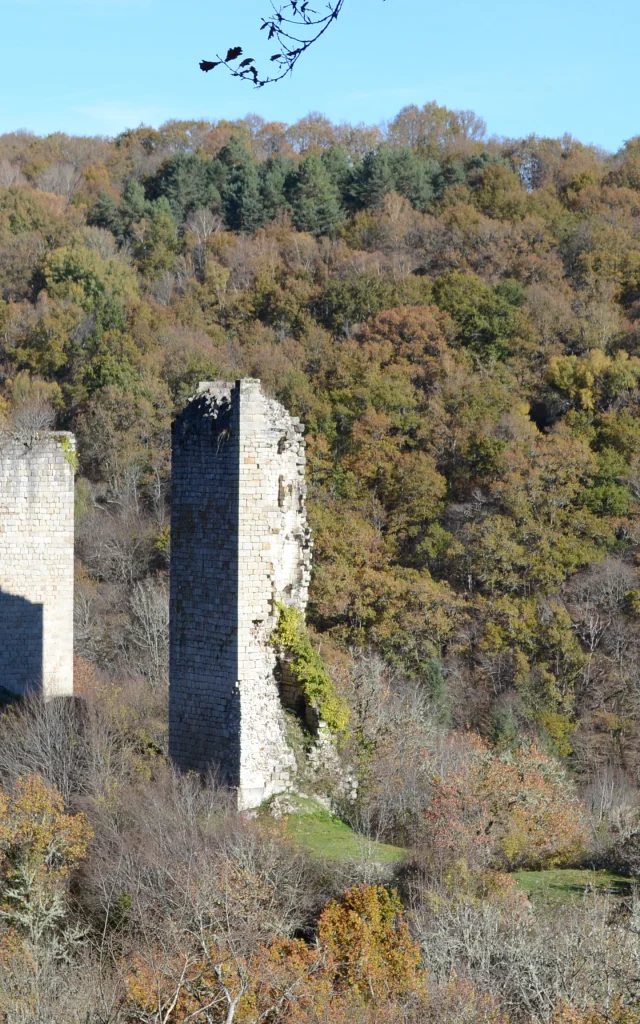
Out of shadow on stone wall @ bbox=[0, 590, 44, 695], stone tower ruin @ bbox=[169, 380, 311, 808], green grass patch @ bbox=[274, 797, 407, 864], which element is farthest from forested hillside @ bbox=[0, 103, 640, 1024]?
shadow on stone wall @ bbox=[0, 590, 44, 695]

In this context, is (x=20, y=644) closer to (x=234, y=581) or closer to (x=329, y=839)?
(x=234, y=581)

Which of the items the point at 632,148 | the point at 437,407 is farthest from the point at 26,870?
the point at 632,148

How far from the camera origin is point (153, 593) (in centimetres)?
3088

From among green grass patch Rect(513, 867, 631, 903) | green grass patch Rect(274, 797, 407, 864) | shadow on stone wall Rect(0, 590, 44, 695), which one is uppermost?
shadow on stone wall Rect(0, 590, 44, 695)

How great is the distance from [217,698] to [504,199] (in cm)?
3627

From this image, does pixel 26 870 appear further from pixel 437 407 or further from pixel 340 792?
pixel 437 407

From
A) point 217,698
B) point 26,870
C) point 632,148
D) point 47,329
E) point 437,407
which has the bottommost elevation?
point 26,870

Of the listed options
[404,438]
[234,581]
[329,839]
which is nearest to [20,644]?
[234,581]

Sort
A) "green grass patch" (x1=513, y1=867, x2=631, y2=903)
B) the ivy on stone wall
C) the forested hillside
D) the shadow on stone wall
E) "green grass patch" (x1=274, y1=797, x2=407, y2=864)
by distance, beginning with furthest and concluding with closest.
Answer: the shadow on stone wall → the forested hillside → the ivy on stone wall → "green grass patch" (x1=274, y1=797, x2=407, y2=864) → "green grass patch" (x1=513, y1=867, x2=631, y2=903)

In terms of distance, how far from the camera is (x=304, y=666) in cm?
1278

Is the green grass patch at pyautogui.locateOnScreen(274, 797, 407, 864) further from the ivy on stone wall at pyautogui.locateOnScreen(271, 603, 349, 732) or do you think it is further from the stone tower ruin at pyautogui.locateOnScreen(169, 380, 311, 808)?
the ivy on stone wall at pyautogui.locateOnScreen(271, 603, 349, 732)

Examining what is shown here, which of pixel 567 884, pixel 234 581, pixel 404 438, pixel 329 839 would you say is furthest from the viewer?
pixel 404 438

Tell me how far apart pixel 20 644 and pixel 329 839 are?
24.4 feet

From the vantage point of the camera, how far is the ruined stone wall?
18.4 metres
